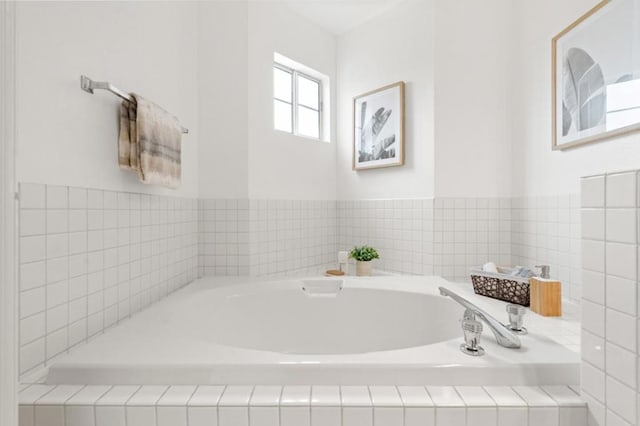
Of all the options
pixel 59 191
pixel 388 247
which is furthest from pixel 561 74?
pixel 59 191

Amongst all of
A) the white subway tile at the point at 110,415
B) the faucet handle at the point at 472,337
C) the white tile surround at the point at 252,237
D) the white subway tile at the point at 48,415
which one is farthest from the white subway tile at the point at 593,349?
the white tile surround at the point at 252,237

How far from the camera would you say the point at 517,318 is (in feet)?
3.80

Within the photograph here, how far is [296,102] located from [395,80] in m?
0.79

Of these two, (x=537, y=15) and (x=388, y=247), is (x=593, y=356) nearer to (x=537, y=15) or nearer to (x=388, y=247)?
(x=388, y=247)

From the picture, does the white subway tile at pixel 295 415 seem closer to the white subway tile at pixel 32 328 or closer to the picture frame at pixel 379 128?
the white subway tile at pixel 32 328

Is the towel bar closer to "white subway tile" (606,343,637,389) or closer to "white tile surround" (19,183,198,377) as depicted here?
"white tile surround" (19,183,198,377)

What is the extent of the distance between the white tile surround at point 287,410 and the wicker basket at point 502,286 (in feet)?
2.47

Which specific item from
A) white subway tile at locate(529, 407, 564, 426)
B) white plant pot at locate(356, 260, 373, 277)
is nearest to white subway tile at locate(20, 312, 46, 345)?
white subway tile at locate(529, 407, 564, 426)

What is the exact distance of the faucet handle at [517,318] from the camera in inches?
45.3

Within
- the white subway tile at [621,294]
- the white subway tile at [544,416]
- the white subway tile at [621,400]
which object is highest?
the white subway tile at [621,294]

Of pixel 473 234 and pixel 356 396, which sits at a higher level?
pixel 473 234

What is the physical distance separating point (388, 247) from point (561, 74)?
1422 millimetres

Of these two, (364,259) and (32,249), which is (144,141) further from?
(364,259)

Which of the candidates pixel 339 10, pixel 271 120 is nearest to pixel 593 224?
pixel 271 120
